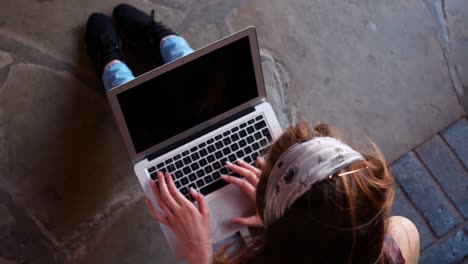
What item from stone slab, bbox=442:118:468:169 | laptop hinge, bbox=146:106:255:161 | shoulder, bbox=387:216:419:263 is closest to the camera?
shoulder, bbox=387:216:419:263

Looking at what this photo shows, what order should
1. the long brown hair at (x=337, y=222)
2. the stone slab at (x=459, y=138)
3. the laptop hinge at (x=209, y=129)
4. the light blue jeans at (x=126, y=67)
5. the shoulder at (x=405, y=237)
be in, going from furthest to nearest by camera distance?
the stone slab at (x=459, y=138) → the light blue jeans at (x=126, y=67) → the laptop hinge at (x=209, y=129) → the shoulder at (x=405, y=237) → the long brown hair at (x=337, y=222)

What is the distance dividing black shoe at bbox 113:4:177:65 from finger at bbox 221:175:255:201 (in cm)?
53

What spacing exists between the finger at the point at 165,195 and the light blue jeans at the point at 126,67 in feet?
1.24

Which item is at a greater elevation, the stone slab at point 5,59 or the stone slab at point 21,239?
the stone slab at point 5,59

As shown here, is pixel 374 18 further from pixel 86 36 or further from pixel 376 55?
pixel 86 36

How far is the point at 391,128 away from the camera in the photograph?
1479 millimetres

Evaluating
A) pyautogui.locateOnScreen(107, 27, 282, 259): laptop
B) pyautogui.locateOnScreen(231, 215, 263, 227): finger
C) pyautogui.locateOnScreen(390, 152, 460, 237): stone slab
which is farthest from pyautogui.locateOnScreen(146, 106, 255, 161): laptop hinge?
pyautogui.locateOnScreen(390, 152, 460, 237): stone slab

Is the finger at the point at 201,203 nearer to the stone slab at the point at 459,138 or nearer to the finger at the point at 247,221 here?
the finger at the point at 247,221

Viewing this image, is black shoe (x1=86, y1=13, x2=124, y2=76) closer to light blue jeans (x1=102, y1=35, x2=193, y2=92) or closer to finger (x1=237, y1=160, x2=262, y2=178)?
light blue jeans (x1=102, y1=35, x2=193, y2=92)

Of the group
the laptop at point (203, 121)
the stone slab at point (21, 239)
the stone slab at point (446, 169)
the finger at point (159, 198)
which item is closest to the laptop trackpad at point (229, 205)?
the laptop at point (203, 121)

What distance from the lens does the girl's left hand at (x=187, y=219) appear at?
3.41 ft

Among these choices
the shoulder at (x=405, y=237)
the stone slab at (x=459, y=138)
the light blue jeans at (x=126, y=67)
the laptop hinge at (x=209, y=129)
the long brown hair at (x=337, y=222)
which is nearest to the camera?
the long brown hair at (x=337, y=222)

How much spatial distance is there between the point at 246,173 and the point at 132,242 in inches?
19.7

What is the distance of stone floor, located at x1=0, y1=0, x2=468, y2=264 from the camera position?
A: 4.56 ft
